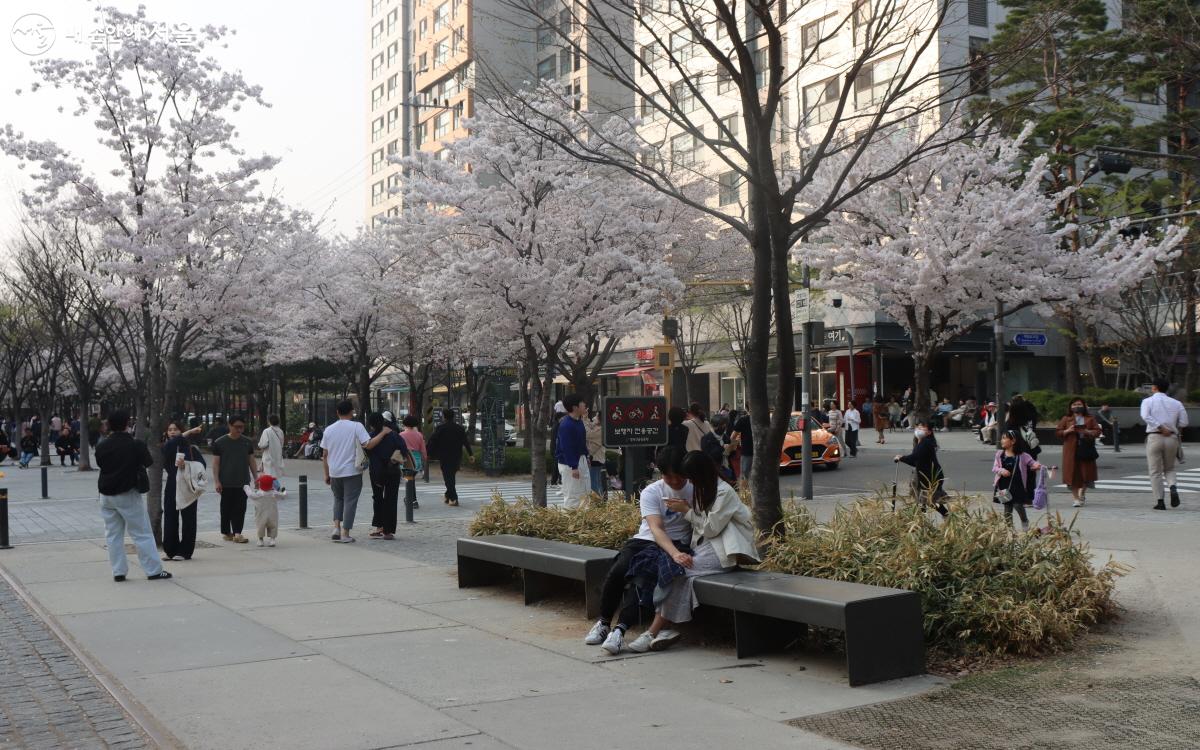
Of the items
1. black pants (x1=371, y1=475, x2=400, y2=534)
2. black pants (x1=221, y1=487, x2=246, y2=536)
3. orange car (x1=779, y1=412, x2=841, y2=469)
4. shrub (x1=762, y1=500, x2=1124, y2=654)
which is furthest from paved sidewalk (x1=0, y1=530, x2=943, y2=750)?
orange car (x1=779, y1=412, x2=841, y2=469)

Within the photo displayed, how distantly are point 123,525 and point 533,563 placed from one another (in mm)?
4731

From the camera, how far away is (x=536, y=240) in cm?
2408

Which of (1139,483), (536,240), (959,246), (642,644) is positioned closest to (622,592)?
(642,644)

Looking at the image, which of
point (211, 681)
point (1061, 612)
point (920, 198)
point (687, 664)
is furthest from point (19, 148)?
point (920, 198)

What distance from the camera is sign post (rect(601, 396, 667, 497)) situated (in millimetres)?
14789

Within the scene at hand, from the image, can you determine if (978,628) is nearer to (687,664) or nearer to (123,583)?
(687,664)

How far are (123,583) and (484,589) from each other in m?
3.71

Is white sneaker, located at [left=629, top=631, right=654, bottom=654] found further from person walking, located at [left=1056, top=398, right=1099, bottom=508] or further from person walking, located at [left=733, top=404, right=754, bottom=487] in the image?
person walking, located at [left=733, top=404, right=754, bottom=487]

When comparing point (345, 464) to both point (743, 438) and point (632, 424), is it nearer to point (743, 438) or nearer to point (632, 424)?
point (632, 424)

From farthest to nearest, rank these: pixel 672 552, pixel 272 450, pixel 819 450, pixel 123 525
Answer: pixel 819 450 → pixel 272 450 → pixel 123 525 → pixel 672 552

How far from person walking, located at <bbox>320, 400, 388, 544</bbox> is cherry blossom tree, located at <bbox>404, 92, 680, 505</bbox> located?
253 inches

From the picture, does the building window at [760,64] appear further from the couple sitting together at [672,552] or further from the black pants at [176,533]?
the black pants at [176,533]

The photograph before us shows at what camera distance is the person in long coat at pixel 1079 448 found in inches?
674

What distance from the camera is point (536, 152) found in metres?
24.3
